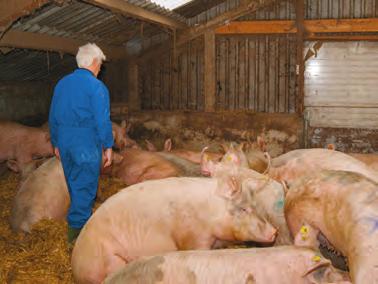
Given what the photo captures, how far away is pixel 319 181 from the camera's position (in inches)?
A: 160

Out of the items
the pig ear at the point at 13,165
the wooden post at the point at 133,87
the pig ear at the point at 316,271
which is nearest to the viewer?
the pig ear at the point at 316,271

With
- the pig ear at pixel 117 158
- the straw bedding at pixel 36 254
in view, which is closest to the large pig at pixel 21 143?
the pig ear at pixel 117 158

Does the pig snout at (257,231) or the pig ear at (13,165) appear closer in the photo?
the pig snout at (257,231)

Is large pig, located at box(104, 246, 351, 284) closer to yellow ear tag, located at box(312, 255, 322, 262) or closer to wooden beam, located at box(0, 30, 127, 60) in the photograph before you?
yellow ear tag, located at box(312, 255, 322, 262)

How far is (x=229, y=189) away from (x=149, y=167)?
3.28m

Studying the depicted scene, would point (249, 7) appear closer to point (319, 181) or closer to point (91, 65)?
point (91, 65)

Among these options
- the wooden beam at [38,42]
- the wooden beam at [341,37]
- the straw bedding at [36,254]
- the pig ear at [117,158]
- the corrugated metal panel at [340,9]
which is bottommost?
the straw bedding at [36,254]

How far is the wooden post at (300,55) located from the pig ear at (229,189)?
22.1ft

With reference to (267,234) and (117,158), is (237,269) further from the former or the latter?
(117,158)

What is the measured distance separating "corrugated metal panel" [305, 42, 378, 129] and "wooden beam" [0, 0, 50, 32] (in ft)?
20.4

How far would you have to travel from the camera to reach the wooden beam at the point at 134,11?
268 inches

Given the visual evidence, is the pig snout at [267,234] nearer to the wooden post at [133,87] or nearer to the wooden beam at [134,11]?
the wooden beam at [134,11]

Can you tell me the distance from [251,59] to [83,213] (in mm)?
6626

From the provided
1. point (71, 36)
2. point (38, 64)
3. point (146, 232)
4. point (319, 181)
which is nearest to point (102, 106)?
point (146, 232)
